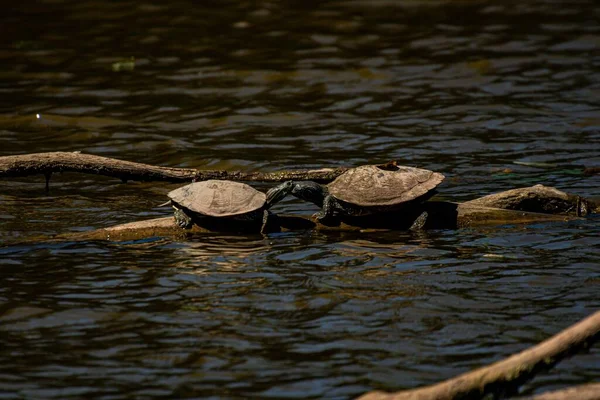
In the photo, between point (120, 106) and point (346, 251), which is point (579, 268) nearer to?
point (346, 251)

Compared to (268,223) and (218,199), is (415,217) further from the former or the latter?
(218,199)

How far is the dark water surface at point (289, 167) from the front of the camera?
6297 mm

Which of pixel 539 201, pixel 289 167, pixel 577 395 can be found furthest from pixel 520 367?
pixel 289 167

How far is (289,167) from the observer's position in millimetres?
11641

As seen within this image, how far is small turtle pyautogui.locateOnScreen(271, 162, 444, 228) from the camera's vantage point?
8539mm

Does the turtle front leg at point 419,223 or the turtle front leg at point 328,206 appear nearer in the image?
the turtle front leg at point 328,206

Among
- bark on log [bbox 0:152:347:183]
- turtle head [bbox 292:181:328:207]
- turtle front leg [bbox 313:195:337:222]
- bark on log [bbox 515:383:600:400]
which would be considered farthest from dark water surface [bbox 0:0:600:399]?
bark on log [bbox 515:383:600:400]

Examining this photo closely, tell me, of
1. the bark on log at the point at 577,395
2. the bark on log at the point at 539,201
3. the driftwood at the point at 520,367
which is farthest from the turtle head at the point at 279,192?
the bark on log at the point at 577,395

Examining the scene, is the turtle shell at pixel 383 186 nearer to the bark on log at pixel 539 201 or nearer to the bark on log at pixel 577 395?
the bark on log at pixel 539 201

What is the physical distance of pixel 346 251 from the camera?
836 cm

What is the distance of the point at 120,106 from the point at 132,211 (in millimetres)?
5101

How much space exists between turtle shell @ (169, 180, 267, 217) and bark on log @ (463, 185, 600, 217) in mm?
1974

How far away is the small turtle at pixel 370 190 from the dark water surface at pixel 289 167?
0.96ft

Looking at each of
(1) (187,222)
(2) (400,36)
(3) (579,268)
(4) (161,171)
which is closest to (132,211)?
(4) (161,171)
